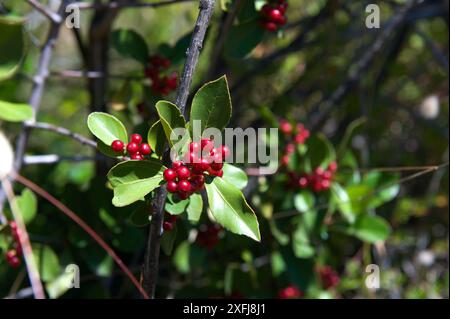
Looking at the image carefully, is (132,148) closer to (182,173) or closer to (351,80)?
(182,173)

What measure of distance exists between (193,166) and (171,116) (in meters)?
0.10

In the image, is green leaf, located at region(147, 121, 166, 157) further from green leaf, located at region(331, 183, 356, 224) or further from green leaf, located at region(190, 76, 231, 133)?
green leaf, located at region(331, 183, 356, 224)

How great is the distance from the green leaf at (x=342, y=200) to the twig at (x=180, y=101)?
68 cm

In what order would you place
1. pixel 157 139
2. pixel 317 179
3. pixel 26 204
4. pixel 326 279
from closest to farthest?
pixel 157 139 < pixel 26 204 < pixel 317 179 < pixel 326 279

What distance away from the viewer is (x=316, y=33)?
2.26 metres

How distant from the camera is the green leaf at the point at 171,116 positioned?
1.00 m

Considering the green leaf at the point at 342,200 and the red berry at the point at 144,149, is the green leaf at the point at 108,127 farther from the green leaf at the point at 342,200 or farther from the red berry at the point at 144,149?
the green leaf at the point at 342,200

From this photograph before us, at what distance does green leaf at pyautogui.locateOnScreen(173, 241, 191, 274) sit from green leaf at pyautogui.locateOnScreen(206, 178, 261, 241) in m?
0.68

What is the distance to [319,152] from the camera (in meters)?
1.71

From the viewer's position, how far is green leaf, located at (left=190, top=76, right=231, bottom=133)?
1039 millimetres

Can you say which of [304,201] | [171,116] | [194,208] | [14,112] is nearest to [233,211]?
[194,208]
